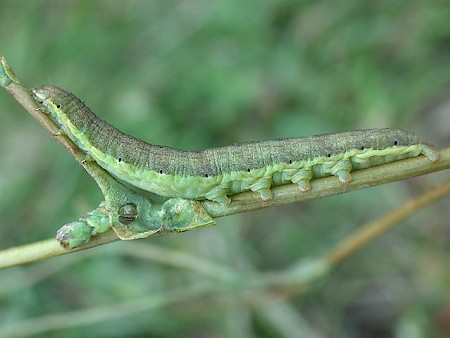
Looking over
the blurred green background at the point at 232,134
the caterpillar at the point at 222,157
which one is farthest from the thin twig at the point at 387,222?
the blurred green background at the point at 232,134

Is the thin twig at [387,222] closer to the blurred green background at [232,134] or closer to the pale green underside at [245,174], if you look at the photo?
the pale green underside at [245,174]

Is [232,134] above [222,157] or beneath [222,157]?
above

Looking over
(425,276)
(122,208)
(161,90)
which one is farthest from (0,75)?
(161,90)

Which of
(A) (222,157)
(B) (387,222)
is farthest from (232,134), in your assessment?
(A) (222,157)

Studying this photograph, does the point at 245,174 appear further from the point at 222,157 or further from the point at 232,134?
the point at 232,134

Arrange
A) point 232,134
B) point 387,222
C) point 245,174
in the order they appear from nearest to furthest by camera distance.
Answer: point 245,174, point 387,222, point 232,134

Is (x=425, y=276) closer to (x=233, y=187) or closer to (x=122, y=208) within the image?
(x=233, y=187)

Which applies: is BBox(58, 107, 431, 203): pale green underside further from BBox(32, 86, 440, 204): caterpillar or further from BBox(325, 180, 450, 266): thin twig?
BBox(325, 180, 450, 266): thin twig
